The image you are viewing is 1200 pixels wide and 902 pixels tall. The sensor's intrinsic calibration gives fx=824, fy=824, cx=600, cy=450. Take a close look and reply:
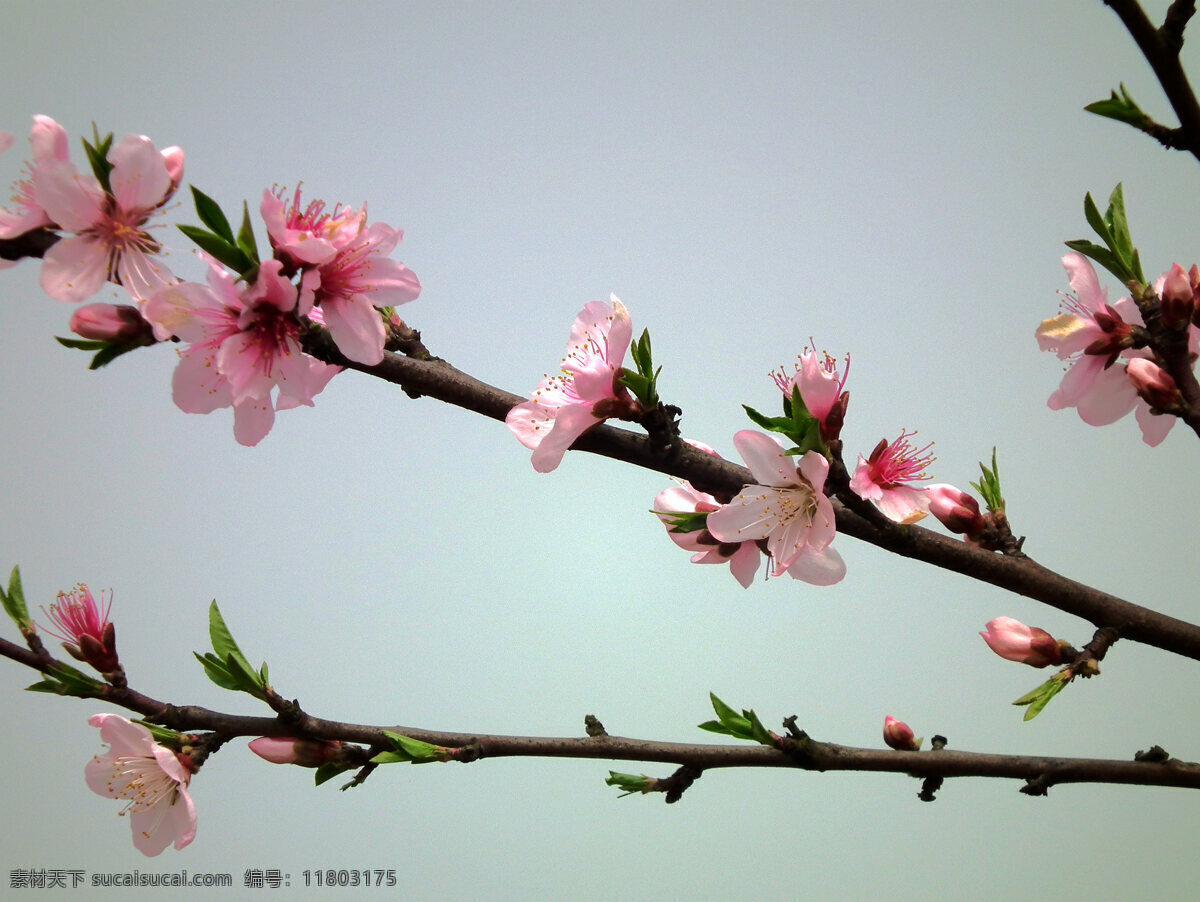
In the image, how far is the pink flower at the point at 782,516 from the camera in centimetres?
82

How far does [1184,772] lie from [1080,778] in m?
0.12

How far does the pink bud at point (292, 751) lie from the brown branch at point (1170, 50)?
47.0 inches

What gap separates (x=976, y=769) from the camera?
109 centimetres

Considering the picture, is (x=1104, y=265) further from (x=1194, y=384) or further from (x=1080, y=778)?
(x=1080, y=778)

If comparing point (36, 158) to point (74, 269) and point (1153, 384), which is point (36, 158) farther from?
point (1153, 384)

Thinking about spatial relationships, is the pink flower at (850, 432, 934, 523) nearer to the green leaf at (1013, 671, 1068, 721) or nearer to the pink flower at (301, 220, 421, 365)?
the green leaf at (1013, 671, 1068, 721)

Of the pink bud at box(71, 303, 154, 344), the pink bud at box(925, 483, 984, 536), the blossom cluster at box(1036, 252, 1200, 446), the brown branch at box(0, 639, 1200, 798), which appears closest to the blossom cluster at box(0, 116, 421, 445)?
the pink bud at box(71, 303, 154, 344)

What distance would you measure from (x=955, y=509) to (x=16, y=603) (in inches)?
49.5

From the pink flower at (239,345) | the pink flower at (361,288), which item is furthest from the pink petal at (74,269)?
the pink flower at (361,288)

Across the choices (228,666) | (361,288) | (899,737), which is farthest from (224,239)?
(899,737)

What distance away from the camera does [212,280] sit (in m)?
0.76

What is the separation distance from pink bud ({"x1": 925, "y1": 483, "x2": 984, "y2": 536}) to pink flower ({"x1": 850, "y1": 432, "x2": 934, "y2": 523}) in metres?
0.06

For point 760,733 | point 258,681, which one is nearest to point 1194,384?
point 760,733

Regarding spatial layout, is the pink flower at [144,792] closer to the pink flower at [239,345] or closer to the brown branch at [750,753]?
the brown branch at [750,753]
